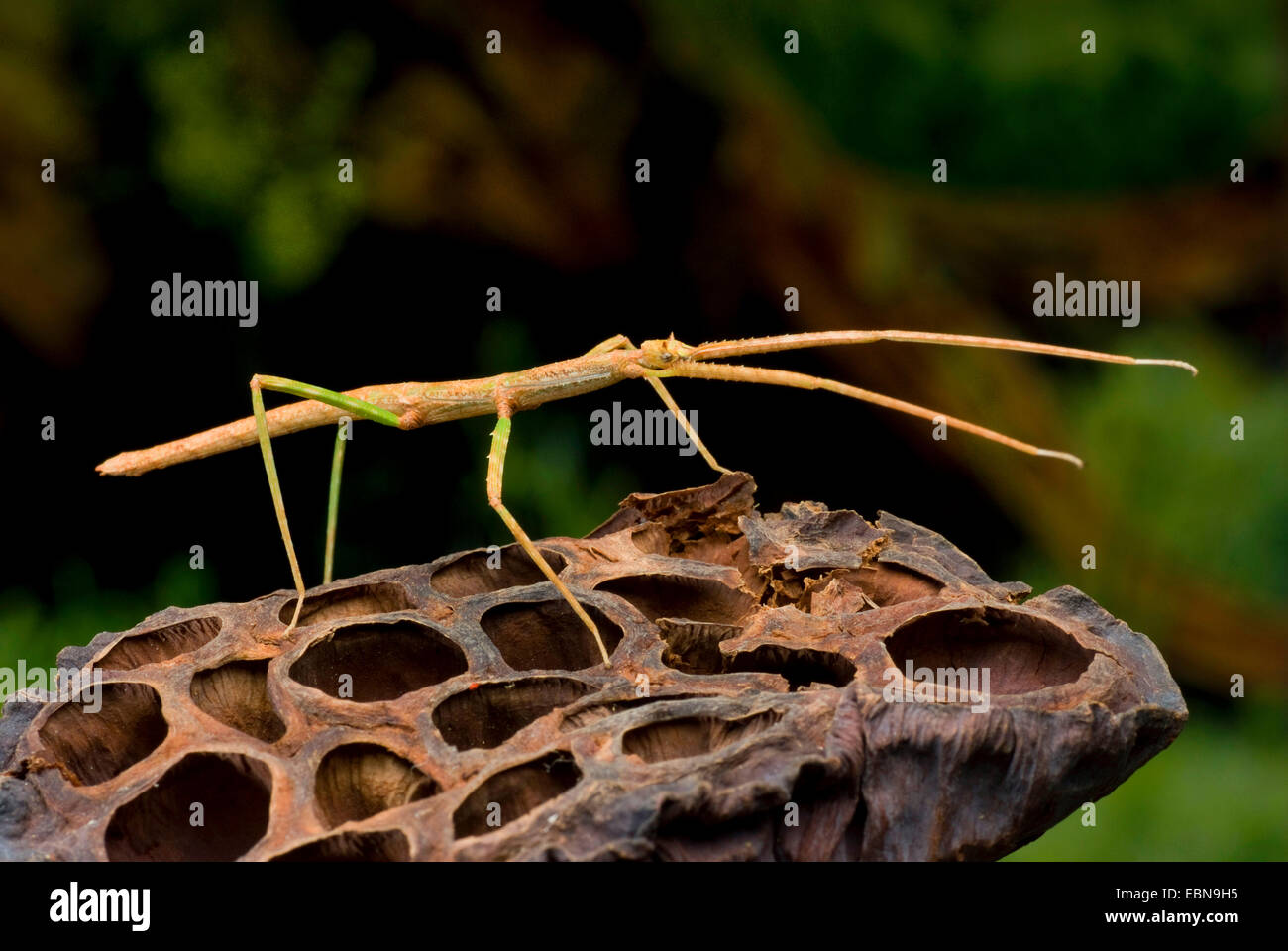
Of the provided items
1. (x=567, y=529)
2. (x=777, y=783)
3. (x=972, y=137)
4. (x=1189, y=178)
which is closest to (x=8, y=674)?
(x=567, y=529)

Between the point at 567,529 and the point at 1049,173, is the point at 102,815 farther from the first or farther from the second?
the point at 1049,173

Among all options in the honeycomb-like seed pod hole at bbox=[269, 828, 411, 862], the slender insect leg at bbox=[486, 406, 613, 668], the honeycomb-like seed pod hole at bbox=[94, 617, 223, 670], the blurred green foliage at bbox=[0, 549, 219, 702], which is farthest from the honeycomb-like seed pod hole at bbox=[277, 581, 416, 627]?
the blurred green foliage at bbox=[0, 549, 219, 702]

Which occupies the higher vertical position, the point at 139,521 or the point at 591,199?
the point at 591,199

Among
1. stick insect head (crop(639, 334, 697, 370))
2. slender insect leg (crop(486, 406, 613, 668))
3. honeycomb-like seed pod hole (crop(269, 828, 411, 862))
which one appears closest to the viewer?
honeycomb-like seed pod hole (crop(269, 828, 411, 862))

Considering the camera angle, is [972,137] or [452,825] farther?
[972,137]

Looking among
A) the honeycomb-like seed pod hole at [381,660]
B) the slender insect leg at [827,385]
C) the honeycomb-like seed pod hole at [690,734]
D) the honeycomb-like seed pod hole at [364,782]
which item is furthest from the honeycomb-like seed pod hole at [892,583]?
the honeycomb-like seed pod hole at [364,782]

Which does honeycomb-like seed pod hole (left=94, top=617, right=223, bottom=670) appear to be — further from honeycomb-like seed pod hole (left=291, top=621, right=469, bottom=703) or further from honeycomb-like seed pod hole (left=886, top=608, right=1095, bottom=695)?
honeycomb-like seed pod hole (left=886, top=608, right=1095, bottom=695)
